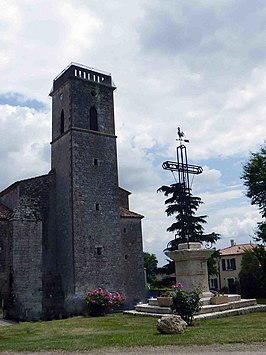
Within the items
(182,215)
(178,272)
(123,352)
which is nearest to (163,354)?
(123,352)

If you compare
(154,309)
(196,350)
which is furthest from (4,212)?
(196,350)

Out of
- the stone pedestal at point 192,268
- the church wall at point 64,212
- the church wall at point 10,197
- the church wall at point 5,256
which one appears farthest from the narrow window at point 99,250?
the stone pedestal at point 192,268

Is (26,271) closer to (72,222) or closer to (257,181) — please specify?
(72,222)

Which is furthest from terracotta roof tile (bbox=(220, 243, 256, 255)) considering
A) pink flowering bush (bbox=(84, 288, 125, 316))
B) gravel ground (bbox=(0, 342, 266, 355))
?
gravel ground (bbox=(0, 342, 266, 355))

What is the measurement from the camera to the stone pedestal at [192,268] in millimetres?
16141

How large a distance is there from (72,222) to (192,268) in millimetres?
10085

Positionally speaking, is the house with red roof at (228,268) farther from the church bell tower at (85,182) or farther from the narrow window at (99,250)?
the narrow window at (99,250)

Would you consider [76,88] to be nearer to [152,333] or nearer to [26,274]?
[26,274]

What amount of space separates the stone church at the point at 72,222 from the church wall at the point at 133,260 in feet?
0.21

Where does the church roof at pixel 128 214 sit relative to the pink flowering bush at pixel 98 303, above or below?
above

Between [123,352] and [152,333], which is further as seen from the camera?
[152,333]

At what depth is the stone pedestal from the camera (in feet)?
53.0

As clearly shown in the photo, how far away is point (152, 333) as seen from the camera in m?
10.6

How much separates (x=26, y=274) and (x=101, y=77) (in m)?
13.9
